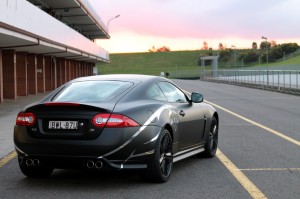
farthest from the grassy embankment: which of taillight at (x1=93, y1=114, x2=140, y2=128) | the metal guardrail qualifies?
taillight at (x1=93, y1=114, x2=140, y2=128)

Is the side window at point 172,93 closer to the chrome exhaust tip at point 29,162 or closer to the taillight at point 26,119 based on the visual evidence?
the taillight at point 26,119

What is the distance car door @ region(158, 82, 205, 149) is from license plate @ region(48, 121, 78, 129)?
5.30ft

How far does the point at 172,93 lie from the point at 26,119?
218 centimetres

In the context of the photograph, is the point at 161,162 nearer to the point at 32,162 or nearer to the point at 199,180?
the point at 199,180

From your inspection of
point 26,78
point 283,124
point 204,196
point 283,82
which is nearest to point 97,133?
point 204,196

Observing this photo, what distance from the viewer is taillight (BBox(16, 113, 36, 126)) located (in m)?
6.26

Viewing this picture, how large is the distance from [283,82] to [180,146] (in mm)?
28644

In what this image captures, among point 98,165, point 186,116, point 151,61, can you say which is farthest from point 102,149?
point 151,61

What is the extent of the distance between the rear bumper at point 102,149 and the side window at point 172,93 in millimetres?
1213

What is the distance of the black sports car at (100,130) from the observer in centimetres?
598

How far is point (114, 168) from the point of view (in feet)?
19.7

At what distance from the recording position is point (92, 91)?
6699mm

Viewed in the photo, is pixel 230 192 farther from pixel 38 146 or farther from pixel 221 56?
pixel 221 56

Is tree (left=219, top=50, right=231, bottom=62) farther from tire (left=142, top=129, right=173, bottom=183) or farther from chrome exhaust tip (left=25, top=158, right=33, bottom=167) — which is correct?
chrome exhaust tip (left=25, top=158, right=33, bottom=167)
